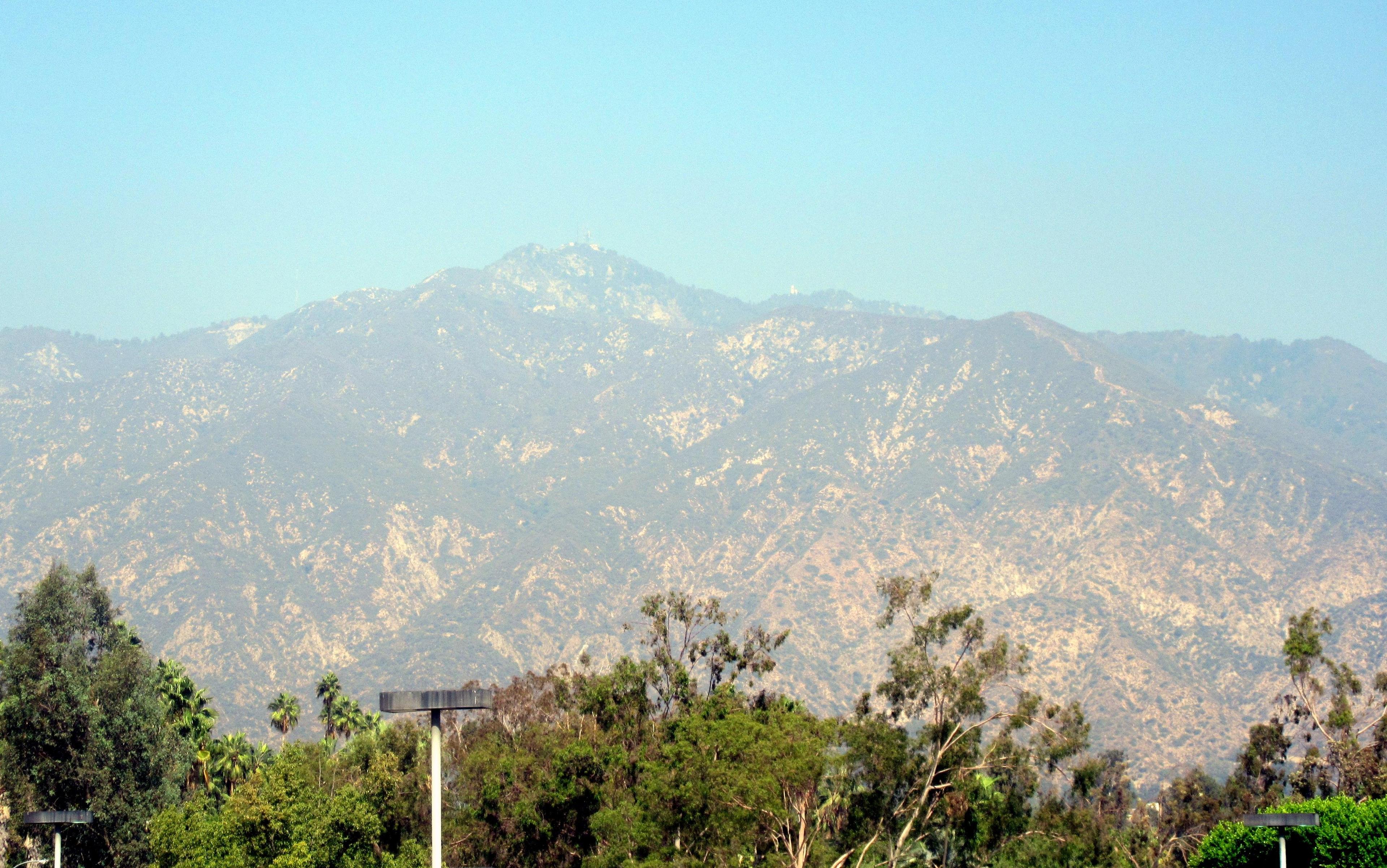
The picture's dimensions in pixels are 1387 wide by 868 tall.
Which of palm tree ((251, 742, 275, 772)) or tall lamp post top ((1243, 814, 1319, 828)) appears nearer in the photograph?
tall lamp post top ((1243, 814, 1319, 828))

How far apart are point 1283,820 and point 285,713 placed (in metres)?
71.0

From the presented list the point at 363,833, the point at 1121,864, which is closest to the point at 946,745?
the point at 1121,864

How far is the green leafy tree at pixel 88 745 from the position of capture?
62688mm

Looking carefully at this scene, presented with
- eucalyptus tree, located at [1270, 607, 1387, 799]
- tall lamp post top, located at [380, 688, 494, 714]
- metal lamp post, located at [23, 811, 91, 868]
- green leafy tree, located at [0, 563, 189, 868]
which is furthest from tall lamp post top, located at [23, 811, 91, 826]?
eucalyptus tree, located at [1270, 607, 1387, 799]

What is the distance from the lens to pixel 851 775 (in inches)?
2414

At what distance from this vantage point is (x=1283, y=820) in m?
40.3

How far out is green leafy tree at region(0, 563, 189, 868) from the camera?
62688 millimetres

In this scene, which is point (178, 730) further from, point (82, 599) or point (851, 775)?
point (851, 775)

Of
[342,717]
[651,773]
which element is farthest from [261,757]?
[651,773]

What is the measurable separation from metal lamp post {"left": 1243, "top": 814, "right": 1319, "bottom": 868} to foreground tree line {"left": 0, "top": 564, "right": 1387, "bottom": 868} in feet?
13.6

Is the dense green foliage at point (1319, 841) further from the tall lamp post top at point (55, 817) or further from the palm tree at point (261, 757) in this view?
the palm tree at point (261, 757)

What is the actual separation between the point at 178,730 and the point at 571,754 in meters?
26.2

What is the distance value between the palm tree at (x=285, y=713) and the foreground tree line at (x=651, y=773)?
17293mm

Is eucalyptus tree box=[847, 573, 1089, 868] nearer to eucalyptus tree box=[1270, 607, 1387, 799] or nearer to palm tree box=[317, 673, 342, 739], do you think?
eucalyptus tree box=[1270, 607, 1387, 799]
